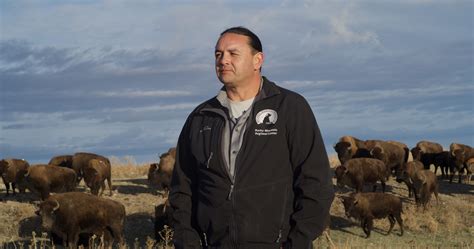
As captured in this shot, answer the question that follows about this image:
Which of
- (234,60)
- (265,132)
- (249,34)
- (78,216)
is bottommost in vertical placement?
(78,216)

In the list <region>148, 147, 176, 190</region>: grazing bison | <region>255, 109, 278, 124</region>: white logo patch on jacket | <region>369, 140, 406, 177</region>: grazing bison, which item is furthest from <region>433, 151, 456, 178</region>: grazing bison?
<region>255, 109, 278, 124</region>: white logo patch on jacket

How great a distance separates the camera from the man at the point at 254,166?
472cm

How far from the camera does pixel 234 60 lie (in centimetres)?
486

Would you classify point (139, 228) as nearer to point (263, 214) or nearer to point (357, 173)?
point (357, 173)

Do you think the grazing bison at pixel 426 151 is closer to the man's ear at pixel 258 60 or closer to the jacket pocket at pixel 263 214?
the man's ear at pixel 258 60

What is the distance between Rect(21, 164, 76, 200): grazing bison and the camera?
2230 cm

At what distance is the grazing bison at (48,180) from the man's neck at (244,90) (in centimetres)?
1818

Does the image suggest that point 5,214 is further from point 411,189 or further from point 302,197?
point 302,197

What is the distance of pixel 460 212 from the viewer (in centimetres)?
2344

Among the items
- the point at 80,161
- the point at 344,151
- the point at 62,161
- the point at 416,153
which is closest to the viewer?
the point at 80,161

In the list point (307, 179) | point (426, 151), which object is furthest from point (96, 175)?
point (307, 179)

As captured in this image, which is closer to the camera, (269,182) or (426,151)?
(269,182)

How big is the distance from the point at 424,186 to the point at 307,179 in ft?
64.7

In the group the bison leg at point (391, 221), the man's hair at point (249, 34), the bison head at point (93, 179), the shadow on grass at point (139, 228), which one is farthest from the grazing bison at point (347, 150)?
the man's hair at point (249, 34)
